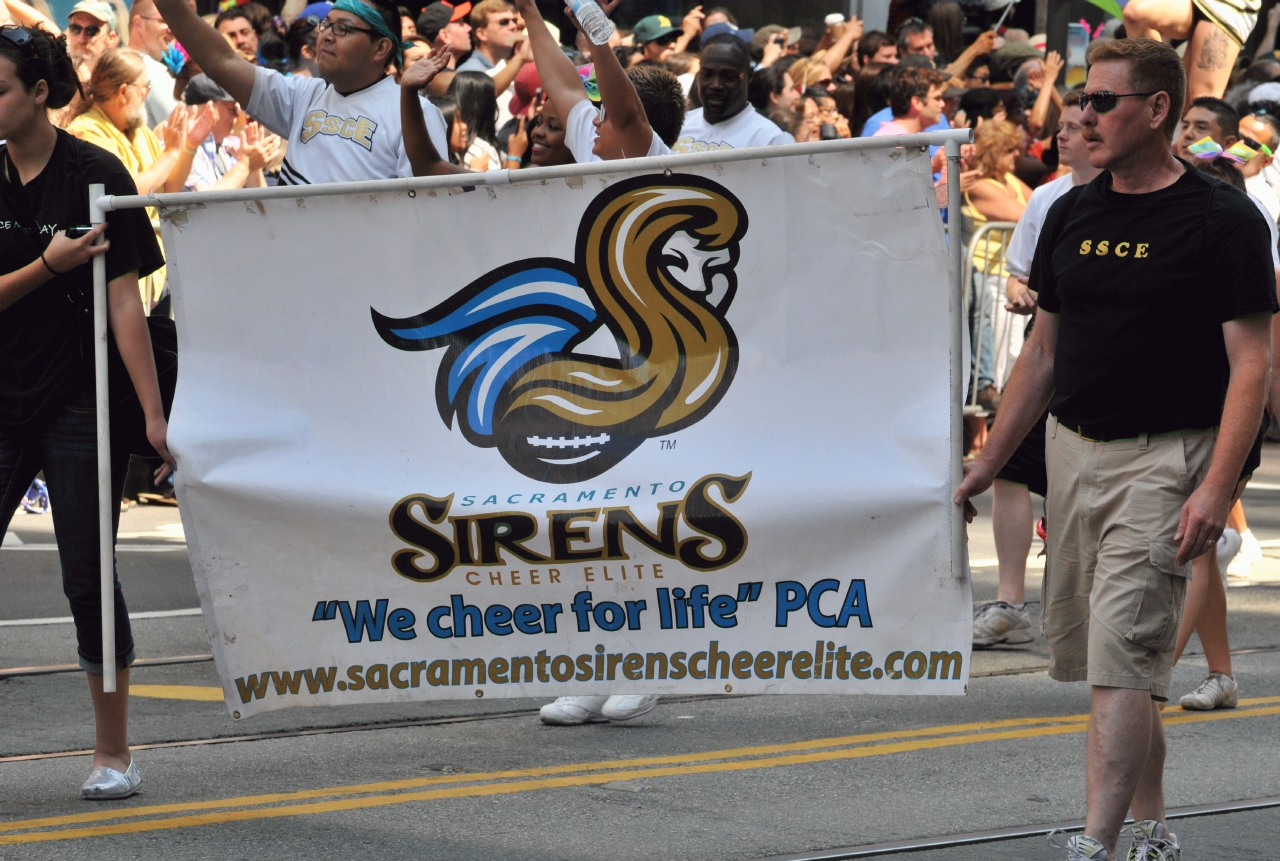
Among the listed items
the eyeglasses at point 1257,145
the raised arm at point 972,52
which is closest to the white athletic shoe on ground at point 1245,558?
the eyeglasses at point 1257,145

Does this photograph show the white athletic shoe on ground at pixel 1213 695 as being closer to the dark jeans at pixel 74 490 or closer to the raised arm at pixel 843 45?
the dark jeans at pixel 74 490

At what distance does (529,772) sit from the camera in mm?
5367

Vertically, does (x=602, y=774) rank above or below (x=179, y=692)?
above

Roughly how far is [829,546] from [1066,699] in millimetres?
2447

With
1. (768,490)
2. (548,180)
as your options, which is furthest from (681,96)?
(768,490)

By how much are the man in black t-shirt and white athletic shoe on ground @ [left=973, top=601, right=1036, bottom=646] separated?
2884 millimetres

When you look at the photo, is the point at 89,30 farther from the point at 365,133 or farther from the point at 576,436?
the point at 576,436

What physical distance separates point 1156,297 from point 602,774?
218 cm

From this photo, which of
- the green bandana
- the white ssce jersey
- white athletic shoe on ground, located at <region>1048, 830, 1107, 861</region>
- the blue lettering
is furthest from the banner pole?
the green bandana

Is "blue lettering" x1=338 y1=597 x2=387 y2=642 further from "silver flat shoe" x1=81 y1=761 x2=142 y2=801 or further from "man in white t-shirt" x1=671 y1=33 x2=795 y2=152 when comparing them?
"man in white t-shirt" x1=671 y1=33 x2=795 y2=152

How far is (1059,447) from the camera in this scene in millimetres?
4488

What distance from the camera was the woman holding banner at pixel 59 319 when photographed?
4.80 meters

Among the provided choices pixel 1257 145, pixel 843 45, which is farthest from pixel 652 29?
pixel 1257 145

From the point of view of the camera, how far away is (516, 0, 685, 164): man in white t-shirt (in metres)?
5.52
